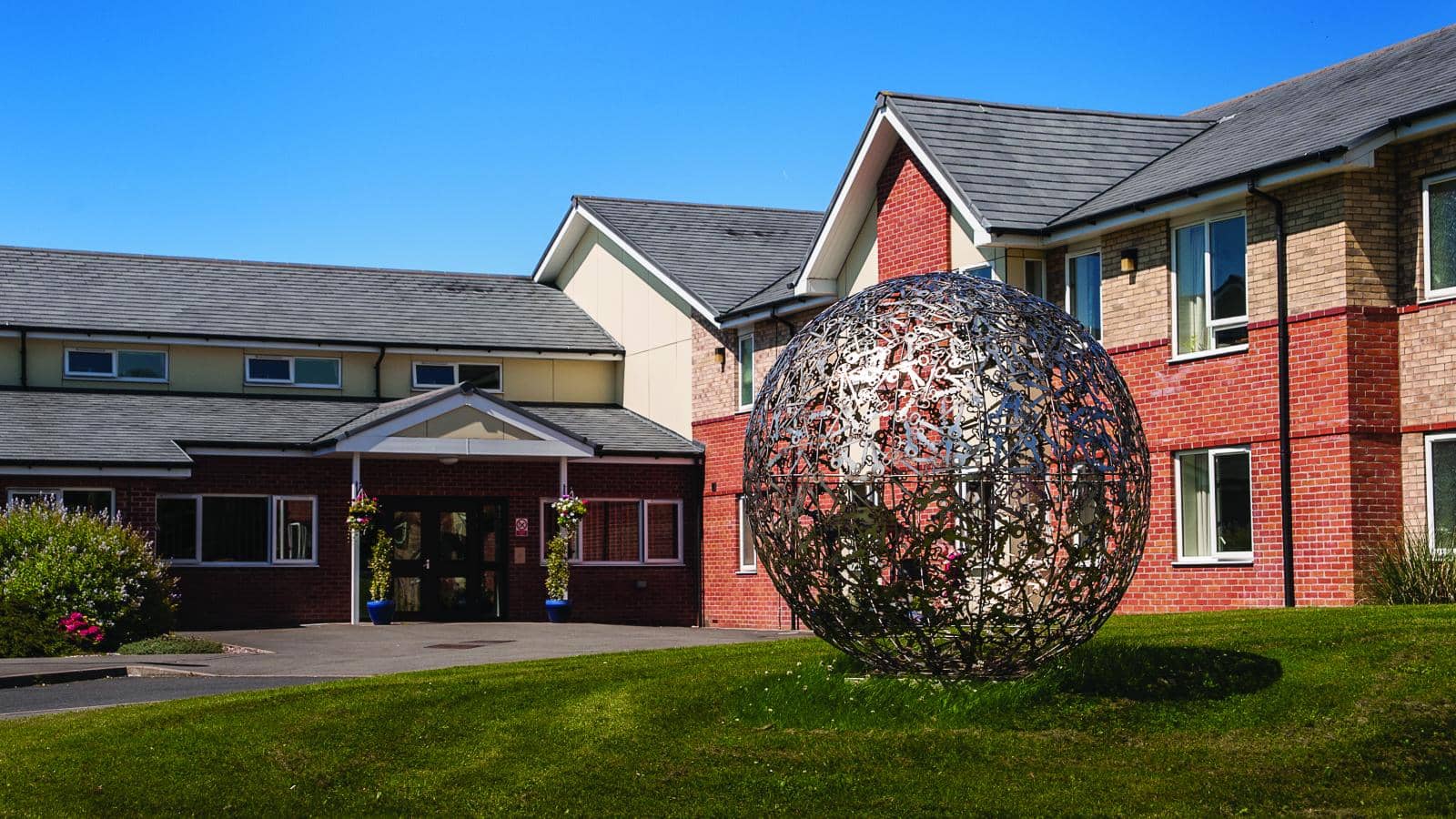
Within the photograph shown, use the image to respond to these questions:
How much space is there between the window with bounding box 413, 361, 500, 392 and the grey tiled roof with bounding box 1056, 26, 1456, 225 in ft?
47.8

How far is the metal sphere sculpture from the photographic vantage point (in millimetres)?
9773

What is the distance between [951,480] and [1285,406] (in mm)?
10479

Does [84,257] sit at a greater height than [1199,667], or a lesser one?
greater

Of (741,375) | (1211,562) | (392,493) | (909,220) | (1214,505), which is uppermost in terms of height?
(909,220)

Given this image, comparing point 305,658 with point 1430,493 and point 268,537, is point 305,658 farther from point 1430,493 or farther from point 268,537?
point 1430,493

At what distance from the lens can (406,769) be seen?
33.0ft

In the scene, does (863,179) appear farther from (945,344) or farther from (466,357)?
(945,344)

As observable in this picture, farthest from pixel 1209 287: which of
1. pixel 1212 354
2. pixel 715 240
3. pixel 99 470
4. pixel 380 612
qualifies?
pixel 99 470

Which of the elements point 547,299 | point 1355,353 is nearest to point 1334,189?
point 1355,353

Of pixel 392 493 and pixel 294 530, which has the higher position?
pixel 392 493

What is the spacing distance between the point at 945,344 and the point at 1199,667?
2839 mm

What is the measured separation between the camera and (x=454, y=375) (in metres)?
33.3

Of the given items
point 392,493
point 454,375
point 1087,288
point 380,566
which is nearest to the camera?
point 1087,288

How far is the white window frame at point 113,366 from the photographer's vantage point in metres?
30.8
